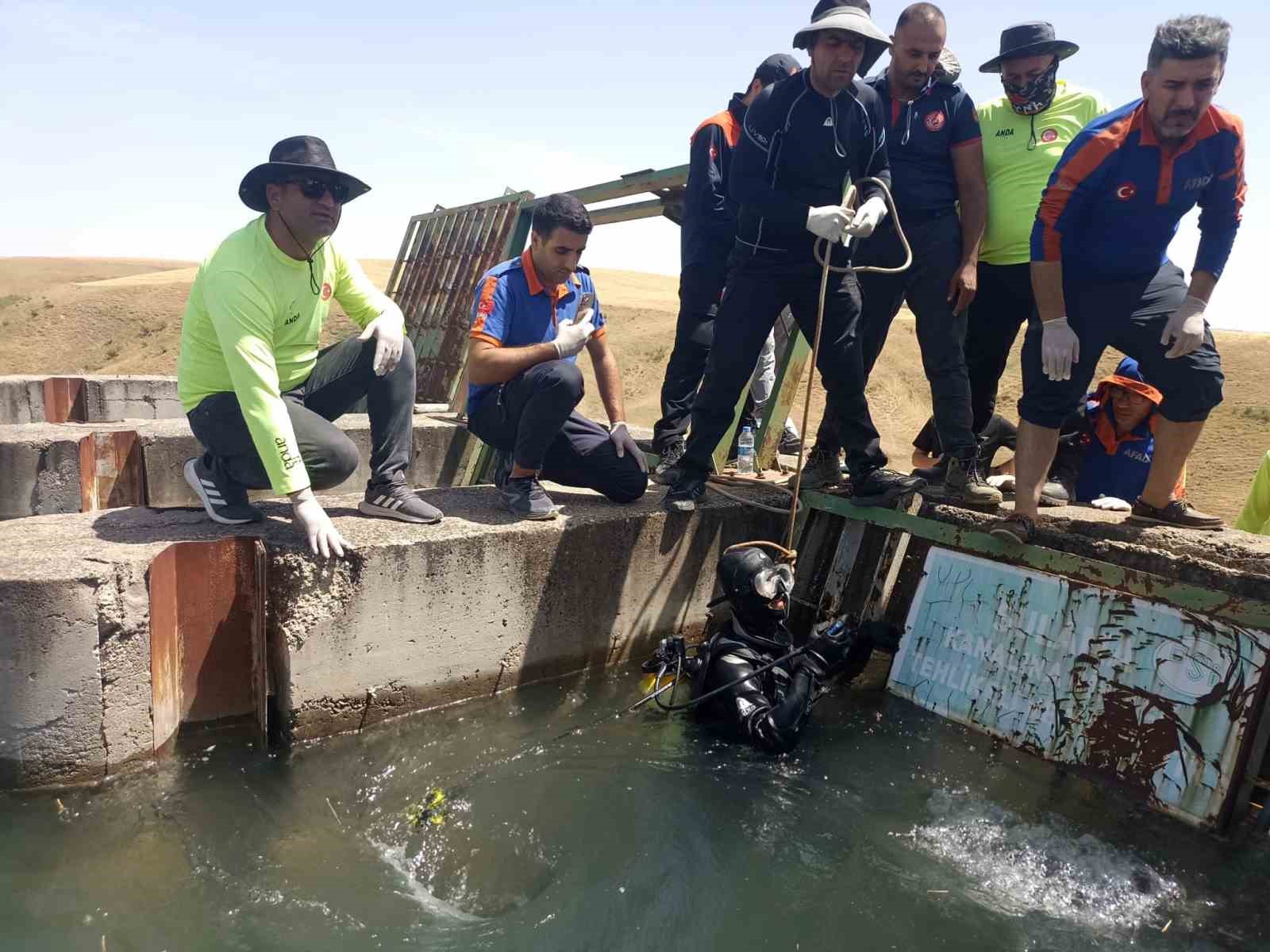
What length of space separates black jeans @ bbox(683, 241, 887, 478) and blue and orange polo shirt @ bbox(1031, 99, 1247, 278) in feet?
3.03

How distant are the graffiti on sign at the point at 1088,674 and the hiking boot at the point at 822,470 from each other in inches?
36.6

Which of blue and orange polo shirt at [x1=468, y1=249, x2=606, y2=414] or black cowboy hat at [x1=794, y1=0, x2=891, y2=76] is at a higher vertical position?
black cowboy hat at [x1=794, y1=0, x2=891, y2=76]

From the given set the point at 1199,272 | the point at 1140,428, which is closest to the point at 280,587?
the point at 1199,272

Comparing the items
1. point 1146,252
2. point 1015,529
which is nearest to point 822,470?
point 1015,529

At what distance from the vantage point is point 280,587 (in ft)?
11.2

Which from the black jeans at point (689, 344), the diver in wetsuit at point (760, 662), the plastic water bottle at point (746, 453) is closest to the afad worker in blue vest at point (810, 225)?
the black jeans at point (689, 344)

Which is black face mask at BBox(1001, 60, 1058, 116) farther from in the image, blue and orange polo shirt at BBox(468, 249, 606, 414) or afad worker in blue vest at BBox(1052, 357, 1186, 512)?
blue and orange polo shirt at BBox(468, 249, 606, 414)

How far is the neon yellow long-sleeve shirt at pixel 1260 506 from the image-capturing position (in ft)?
15.5

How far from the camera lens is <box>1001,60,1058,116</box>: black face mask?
4184 millimetres

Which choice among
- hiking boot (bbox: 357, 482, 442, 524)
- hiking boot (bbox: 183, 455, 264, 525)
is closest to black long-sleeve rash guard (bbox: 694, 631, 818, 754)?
hiking boot (bbox: 357, 482, 442, 524)

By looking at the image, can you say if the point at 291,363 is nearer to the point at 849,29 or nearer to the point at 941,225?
the point at 849,29

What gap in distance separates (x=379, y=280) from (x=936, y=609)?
104ft

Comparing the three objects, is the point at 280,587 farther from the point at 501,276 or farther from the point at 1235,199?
the point at 1235,199

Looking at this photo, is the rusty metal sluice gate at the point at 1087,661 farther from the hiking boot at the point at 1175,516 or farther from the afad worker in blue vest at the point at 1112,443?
the afad worker in blue vest at the point at 1112,443
